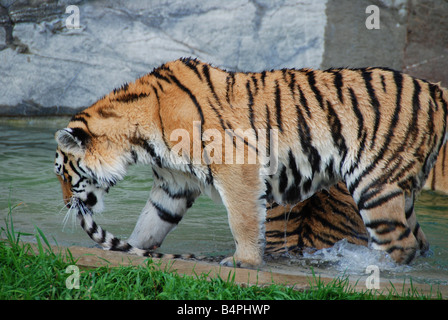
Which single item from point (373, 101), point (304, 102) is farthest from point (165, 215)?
point (373, 101)

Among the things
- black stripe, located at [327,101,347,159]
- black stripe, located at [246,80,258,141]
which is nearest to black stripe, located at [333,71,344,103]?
black stripe, located at [327,101,347,159]

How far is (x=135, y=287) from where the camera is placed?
2.71 m

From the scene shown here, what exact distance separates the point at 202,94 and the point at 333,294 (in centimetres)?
146

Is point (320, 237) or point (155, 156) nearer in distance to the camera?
point (155, 156)

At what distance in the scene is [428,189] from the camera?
5668 mm

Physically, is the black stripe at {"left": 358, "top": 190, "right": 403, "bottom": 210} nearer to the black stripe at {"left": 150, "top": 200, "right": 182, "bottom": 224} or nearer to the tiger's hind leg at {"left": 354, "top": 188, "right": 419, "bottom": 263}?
the tiger's hind leg at {"left": 354, "top": 188, "right": 419, "bottom": 263}

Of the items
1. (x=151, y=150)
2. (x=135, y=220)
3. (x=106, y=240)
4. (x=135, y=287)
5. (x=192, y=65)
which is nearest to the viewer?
(x=135, y=287)

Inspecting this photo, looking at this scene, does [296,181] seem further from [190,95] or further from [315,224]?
[190,95]

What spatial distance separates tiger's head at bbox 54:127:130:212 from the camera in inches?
141

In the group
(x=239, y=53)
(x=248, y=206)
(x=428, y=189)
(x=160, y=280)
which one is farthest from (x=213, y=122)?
(x=239, y=53)

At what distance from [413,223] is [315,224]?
0.63 metres

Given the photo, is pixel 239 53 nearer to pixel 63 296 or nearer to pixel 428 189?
pixel 428 189

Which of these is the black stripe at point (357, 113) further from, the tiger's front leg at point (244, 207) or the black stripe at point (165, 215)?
the black stripe at point (165, 215)

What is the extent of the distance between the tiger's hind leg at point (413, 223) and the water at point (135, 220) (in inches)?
3.7
